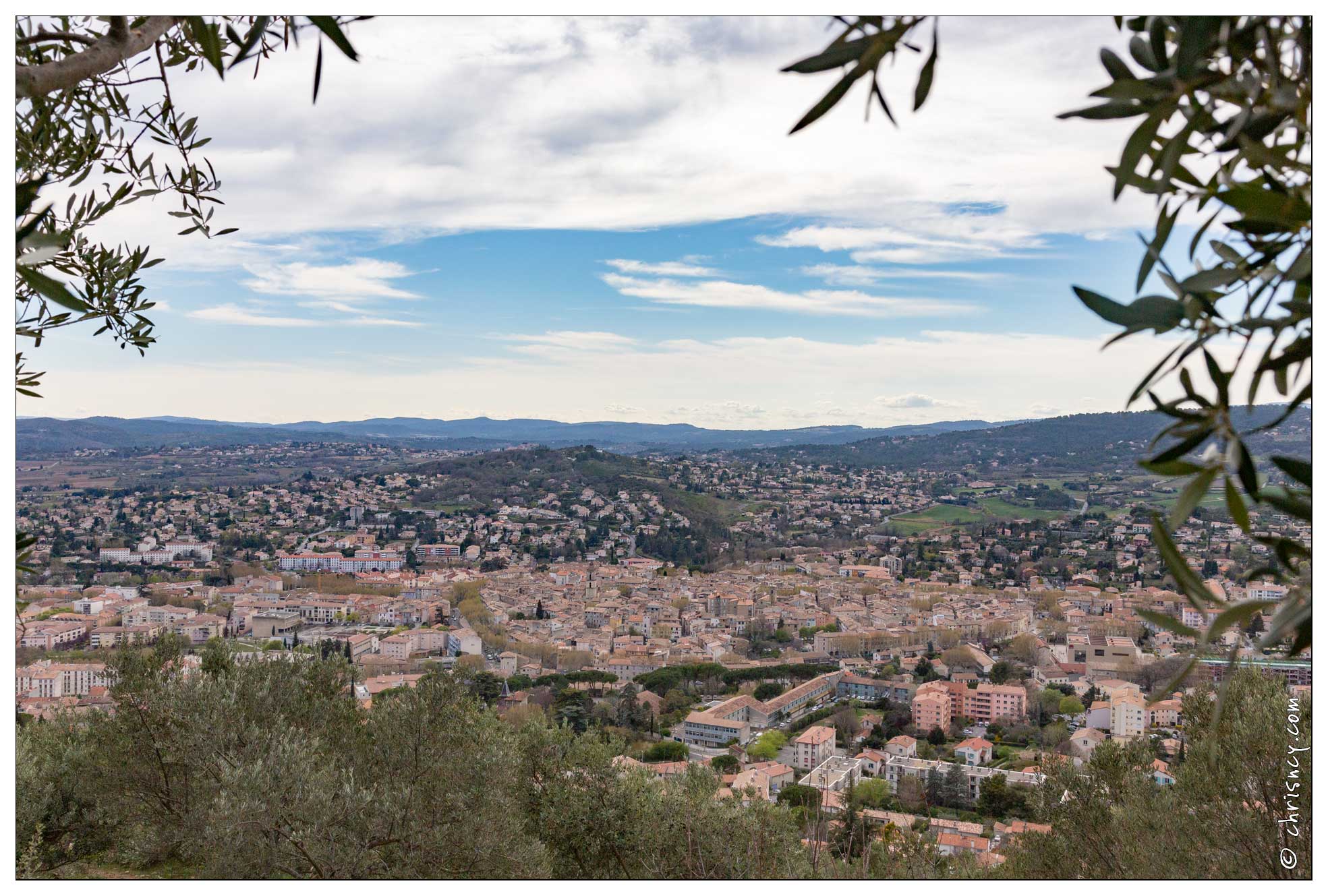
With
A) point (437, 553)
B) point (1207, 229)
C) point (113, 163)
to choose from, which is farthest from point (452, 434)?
point (1207, 229)

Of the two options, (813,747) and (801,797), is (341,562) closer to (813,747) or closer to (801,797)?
(813,747)

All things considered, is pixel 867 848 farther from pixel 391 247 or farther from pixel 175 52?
pixel 391 247

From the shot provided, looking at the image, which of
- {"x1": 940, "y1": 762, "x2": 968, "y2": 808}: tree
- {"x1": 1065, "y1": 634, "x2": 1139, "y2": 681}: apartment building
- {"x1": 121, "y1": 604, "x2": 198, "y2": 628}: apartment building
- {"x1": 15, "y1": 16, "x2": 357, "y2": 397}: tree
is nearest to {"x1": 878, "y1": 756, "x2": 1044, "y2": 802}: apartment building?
{"x1": 940, "y1": 762, "x2": 968, "y2": 808}: tree

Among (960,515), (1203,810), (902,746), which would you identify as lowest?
(902,746)

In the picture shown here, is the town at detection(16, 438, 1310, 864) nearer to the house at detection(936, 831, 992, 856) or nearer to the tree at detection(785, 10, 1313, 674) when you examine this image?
the house at detection(936, 831, 992, 856)

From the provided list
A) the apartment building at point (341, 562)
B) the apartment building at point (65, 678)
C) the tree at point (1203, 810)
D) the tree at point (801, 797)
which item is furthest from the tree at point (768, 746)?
the apartment building at point (341, 562)

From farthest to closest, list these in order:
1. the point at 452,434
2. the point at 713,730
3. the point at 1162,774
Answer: the point at 452,434, the point at 713,730, the point at 1162,774
